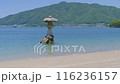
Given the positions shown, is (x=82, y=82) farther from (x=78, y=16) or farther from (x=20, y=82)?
(x=78, y=16)

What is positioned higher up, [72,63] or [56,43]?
[72,63]

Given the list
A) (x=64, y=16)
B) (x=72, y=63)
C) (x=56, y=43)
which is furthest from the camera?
(x=64, y=16)

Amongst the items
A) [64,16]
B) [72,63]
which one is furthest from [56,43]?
[64,16]

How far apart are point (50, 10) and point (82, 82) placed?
187519mm

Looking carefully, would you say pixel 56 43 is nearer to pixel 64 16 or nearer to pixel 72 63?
pixel 72 63

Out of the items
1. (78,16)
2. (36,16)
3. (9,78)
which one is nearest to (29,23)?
(36,16)

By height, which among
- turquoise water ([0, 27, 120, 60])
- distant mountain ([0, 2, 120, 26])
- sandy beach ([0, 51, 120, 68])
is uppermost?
distant mountain ([0, 2, 120, 26])

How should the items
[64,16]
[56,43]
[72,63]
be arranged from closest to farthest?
1. [72,63]
2. [56,43]
3. [64,16]

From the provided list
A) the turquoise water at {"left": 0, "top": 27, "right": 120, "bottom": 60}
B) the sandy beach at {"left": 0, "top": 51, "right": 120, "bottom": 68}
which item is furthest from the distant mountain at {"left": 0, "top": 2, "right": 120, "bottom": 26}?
the sandy beach at {"left": 0, "top": 51, "right": 120, "bottom": 68}

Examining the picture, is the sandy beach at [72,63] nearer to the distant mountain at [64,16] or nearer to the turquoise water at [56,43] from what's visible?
the turquoise water at [56,43]

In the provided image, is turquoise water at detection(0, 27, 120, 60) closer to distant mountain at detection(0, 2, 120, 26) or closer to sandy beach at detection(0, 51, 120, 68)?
sandy beach at detection(0, 51, 120, 68)

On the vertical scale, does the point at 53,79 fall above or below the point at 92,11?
below

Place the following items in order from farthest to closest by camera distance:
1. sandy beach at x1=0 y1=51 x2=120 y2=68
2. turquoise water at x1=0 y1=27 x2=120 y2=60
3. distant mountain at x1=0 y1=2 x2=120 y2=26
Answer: distant mountain at x1=0 y1=2 x2=120 y2=26 → turquoise water at x1=0 y1=27 x2=120 y2=60 → sandy beach at x1=0 y1=51 x2=120 y2=68

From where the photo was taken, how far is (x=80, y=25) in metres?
179
